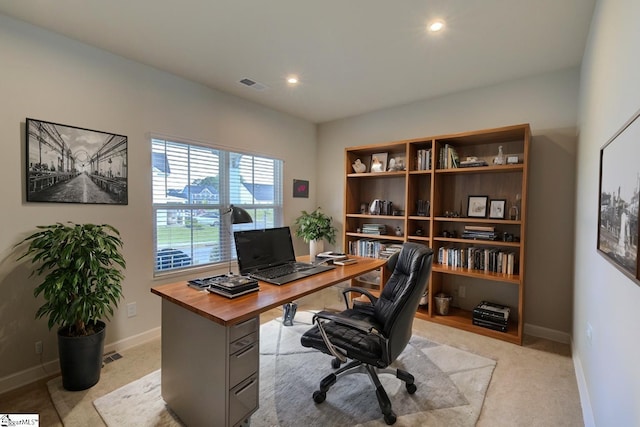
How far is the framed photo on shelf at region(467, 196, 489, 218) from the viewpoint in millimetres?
3227

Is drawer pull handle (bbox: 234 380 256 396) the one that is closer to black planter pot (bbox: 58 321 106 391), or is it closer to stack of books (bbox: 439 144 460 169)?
black planter pot (bbox: 58 321 106 391)

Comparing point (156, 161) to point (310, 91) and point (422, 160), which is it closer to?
point (310, 91)

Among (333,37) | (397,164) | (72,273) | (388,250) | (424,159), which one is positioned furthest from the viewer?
(397,164)

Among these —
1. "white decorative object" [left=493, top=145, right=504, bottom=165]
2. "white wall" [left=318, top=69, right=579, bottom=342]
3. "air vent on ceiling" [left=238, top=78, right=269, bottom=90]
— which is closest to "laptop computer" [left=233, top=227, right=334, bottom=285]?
"air vent on ceiling" [left=238, top=78, right=269, bottom=90]

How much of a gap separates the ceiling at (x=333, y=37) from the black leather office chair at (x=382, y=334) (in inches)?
64.3

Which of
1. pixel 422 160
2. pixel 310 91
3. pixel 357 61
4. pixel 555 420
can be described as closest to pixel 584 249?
pixel 555 420

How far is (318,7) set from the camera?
1.95m

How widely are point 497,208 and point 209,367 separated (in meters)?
3.09

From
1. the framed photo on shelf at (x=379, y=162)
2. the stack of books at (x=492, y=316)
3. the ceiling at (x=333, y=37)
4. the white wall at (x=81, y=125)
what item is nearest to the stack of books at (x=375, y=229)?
the framed photo on shelf at (x=379, y=162)

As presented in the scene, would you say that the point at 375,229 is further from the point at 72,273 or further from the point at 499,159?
the point at 72,273

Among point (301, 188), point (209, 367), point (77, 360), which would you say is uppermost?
point (301, 188)

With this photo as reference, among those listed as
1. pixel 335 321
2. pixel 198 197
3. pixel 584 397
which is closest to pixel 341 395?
pixel 335 321

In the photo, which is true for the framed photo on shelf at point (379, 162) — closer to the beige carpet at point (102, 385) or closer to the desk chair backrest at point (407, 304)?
the desk chair backrest at point (407, 304)

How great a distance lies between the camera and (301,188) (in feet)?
14.8
